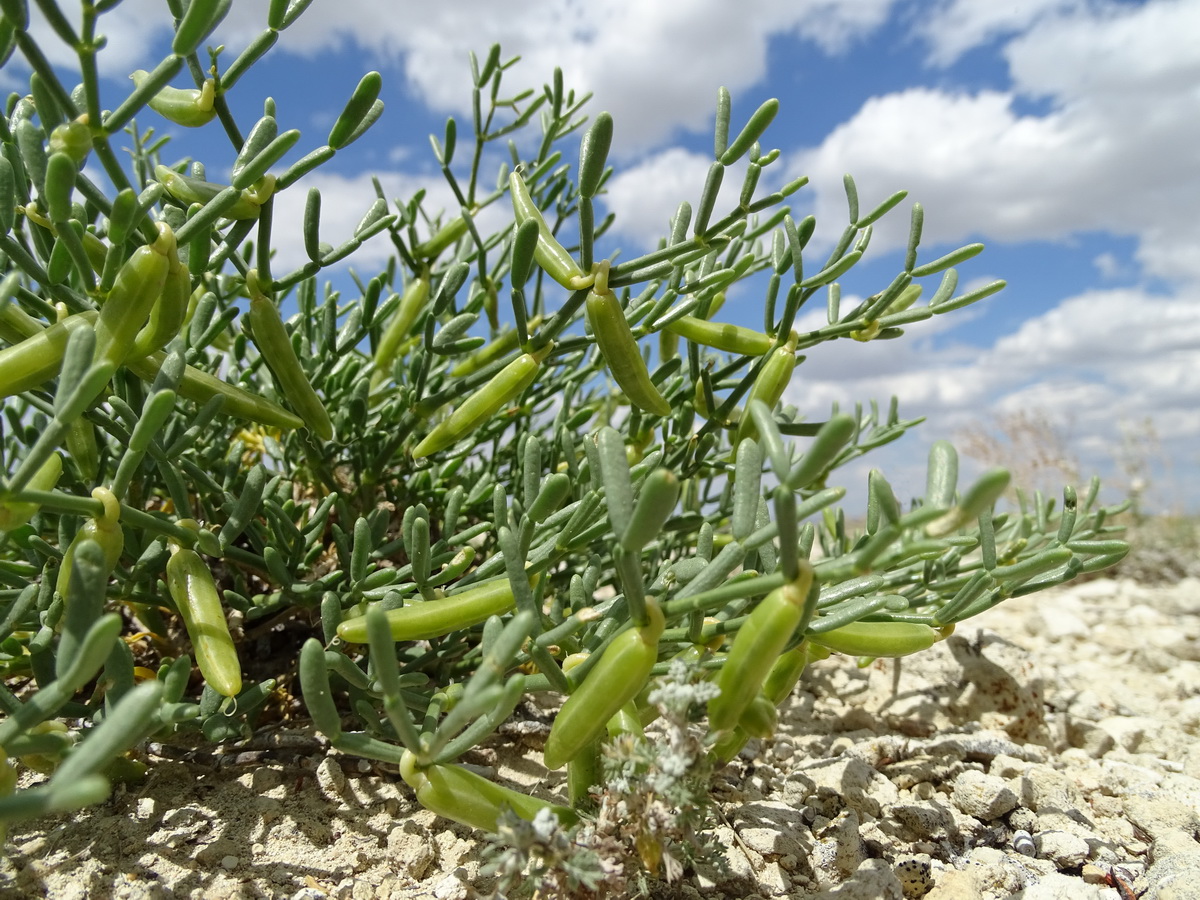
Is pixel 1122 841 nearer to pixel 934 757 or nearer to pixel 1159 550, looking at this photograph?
pixel 934 757

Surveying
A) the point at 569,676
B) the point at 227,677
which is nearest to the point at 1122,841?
→ the point at 569,676

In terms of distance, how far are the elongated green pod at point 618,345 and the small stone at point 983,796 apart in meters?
0.96

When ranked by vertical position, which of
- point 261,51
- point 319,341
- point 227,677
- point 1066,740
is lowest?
point 1066,740

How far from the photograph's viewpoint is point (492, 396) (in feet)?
4.76

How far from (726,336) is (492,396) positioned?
42 centimetres

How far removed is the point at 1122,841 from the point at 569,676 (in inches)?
46.8

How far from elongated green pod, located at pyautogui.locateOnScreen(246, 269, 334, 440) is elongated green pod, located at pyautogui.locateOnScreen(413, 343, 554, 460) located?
8.2 inches

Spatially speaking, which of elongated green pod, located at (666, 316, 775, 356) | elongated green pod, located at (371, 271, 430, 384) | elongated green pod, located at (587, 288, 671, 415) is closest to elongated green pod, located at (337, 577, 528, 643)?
elongated green pod, located at (587, 288, 671, 415)

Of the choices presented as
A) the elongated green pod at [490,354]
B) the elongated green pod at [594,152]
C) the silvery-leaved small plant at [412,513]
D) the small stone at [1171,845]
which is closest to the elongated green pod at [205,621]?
the silvery-leaved small plant at [412,513]

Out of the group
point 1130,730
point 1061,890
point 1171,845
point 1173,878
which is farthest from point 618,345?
point 1130,730

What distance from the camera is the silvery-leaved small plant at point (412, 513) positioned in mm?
996

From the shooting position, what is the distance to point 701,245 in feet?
4.31

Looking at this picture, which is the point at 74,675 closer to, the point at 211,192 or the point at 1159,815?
the point at 211,192

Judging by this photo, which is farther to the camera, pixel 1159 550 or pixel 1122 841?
pixel 1159 550
